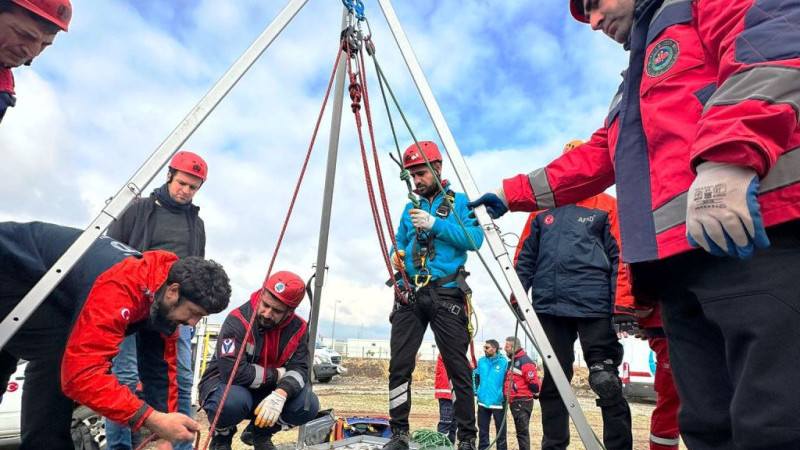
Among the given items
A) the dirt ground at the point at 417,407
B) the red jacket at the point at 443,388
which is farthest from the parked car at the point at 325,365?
the red jacket at the point at 443,388

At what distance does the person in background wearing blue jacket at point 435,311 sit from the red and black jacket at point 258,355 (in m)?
1.07

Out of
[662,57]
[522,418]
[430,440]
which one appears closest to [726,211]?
[662,57]

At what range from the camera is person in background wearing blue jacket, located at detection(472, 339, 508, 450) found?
769 cm

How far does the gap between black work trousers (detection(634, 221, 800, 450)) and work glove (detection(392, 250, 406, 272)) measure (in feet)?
→ 7.49

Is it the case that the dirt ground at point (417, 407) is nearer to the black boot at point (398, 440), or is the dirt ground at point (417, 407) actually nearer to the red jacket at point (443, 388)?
the red jacket at point (443, 388)

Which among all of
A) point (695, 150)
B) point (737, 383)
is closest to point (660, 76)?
point (695, 150)

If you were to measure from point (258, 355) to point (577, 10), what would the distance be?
355cm

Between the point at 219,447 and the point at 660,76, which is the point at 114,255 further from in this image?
the point at 660,76

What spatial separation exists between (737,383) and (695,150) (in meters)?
0.63

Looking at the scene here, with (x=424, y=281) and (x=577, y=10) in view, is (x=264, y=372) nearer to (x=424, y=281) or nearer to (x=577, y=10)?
(x=424, y=281)

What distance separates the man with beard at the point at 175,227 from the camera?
3.97 metres

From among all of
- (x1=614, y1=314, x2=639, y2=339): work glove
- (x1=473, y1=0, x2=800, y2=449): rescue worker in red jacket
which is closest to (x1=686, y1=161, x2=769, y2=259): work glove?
(x1=473, y1=0, x2=800, y2=449): rescue worker in red jacket

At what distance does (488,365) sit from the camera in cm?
838

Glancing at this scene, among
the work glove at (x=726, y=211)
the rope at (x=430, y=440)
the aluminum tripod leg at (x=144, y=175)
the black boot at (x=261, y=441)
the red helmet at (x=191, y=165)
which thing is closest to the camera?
the work glove at (x=726, y=211)
